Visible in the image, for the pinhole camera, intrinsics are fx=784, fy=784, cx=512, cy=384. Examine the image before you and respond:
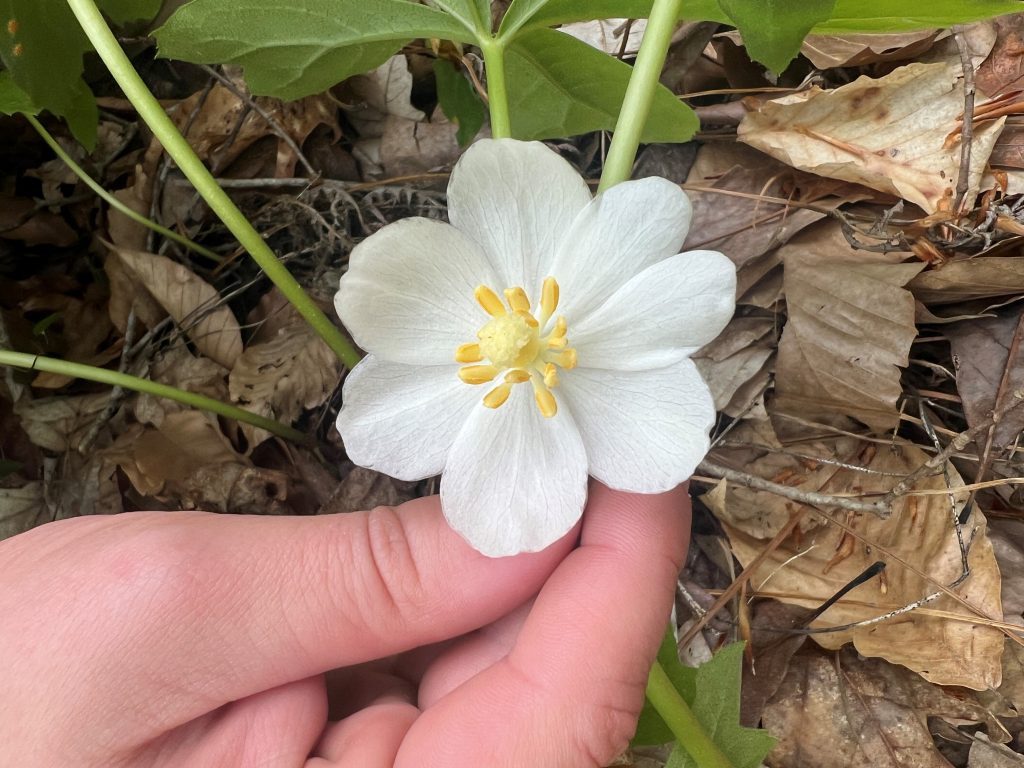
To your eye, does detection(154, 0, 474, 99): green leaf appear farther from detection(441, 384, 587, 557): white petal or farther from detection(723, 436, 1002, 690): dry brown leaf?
detection(723, 436, 1002, 690): dry brown leaf

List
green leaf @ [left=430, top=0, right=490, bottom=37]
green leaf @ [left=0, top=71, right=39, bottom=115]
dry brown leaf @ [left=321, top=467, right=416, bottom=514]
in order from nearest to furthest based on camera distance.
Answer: green leaf @ [left=430, top=0, right=490, bottom=37], green leaf @ [left=0, top=71, right=39, bottom=115], dry brown leaf @ [left=321, top=467, right=416, bottom=514]

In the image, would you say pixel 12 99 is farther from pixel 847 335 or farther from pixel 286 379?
pixel 847 335

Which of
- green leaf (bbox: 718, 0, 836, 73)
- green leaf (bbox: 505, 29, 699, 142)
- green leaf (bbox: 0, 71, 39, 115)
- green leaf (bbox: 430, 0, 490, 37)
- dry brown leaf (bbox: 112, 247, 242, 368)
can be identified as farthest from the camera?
dry brown leaf (bbox: 112, 247, 242, 368)

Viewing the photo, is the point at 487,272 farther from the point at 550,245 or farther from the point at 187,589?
the point at 187,589

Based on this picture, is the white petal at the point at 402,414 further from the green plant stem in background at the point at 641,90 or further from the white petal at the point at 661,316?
the green plant stem in background at the point at 641,90

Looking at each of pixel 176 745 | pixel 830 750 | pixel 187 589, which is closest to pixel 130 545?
pixel 187 589

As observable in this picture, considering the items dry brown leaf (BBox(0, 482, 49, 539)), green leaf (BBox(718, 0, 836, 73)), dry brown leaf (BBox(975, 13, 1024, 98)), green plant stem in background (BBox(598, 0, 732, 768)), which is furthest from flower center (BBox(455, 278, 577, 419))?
dry brown leaf (BBox(0, 482, 49, 539))
